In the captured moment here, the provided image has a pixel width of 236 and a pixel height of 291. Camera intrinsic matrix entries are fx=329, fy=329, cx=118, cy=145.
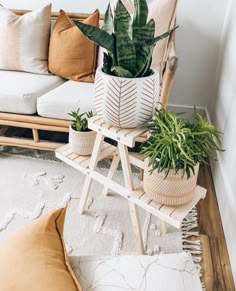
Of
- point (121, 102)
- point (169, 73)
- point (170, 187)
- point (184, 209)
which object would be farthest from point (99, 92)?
point (184, 209)

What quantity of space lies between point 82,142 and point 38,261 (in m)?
0.84

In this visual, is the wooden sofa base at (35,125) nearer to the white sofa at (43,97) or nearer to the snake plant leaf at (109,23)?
the white sofa at (43,97)

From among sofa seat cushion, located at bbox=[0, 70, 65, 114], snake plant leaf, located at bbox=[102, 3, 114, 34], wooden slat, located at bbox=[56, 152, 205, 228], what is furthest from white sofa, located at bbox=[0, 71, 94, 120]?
snake plant leaf, located at bbox=[102, 3, 114, 34]

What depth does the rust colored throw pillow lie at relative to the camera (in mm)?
2156

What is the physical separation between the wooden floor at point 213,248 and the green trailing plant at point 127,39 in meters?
0.88

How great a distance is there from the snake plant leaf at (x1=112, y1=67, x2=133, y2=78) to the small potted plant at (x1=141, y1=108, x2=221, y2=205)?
0.57 feet

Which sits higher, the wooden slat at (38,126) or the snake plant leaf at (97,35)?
the snake plant leaf at (97,35)

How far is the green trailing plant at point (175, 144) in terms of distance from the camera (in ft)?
3.66

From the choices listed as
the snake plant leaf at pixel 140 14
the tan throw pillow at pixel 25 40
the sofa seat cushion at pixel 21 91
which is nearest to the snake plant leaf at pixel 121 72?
the snake plant leaf at pixel 140 14

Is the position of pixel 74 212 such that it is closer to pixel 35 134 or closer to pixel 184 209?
pixel 35 134

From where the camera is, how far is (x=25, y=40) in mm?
2199

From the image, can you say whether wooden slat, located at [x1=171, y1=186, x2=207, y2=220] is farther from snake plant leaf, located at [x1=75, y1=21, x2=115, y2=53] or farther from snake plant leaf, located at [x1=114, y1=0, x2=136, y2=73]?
snake plant leaf, located at [x1=75, y1=21, x2=115, y2=53]

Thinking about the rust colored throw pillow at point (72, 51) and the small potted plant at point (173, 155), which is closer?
the small potted plant at point (173, 155)

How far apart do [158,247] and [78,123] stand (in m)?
0.69
